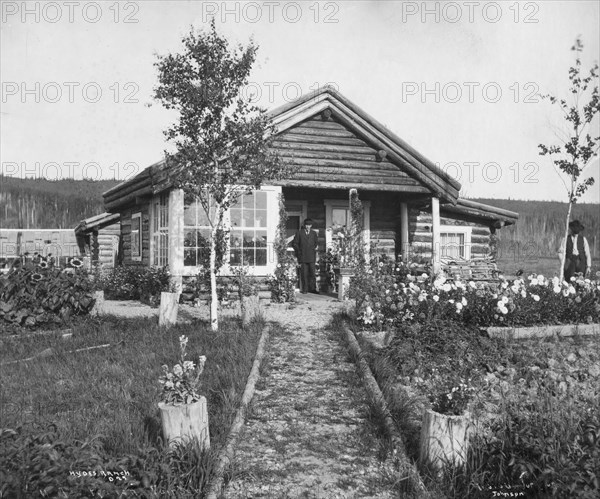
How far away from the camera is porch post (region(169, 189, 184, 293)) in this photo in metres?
12.2

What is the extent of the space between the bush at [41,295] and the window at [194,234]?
3.09m

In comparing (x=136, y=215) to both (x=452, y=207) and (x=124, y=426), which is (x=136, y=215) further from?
(x=124, y=426)

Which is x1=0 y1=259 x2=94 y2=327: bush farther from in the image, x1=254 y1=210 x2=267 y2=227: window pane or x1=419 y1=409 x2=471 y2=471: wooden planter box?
x1=419 y1=409 x2=471 y2=471: wooden planter box

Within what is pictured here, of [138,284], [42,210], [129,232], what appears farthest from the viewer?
[42,210]

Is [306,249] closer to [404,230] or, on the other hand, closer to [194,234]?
[194,234]

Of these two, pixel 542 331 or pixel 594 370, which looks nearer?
pixel 594 370

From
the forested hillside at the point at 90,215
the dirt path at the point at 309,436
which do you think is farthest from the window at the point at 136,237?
the forested hillside at the point at 90,215

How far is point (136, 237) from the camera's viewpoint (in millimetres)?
16891

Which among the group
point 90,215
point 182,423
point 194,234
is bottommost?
point 182,423

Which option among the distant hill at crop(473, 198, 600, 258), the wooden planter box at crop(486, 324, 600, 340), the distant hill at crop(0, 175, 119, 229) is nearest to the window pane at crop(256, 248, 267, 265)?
the wooden planter box at crop(486, 324, 600, 340)

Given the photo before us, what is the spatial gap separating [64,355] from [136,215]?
9938mm

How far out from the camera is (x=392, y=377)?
651cm

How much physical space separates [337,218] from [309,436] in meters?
10.7

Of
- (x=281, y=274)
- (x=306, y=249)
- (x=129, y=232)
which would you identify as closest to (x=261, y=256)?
(x=281, y=274)
